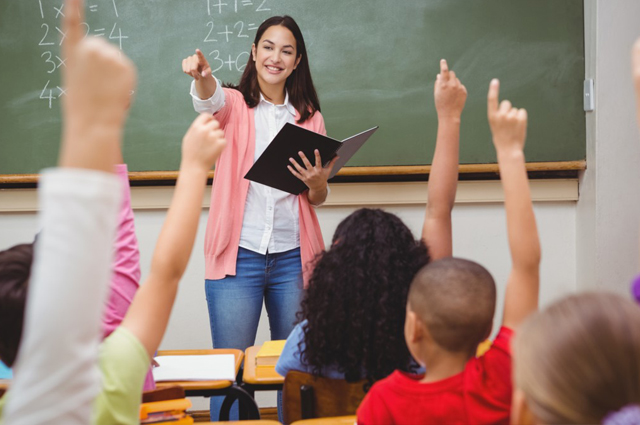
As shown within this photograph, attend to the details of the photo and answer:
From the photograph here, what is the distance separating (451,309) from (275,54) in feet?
5.22

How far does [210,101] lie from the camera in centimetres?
242

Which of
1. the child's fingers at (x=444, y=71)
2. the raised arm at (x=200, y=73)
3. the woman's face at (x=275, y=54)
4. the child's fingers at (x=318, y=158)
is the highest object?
the woman's face at (x=275, y=54)

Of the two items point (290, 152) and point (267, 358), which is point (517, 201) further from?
point (290, 152)

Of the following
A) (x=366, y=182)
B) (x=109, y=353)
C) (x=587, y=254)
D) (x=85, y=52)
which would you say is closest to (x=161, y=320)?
(x=109, y=353)

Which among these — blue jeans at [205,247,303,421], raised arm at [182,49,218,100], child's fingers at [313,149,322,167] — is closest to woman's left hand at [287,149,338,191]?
child's fingers at [313,149,322,167]

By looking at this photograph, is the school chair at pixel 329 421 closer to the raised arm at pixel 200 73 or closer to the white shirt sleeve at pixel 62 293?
the white shirt sleeve at pixel 62 293

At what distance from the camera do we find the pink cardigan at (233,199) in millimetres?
2482

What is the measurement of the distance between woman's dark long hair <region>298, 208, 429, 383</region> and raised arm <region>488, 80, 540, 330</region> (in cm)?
33

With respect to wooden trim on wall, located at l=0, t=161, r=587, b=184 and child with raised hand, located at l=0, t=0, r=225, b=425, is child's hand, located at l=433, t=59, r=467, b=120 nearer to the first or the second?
child with raised hand, located at l=0, t=0, r=225, b=425

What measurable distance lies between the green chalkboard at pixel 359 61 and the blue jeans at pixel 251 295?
0.82 metres

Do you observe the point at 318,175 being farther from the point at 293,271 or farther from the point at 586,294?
the point at 586,294

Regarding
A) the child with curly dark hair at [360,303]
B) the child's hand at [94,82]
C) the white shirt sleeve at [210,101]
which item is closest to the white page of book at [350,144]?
the white shirt sleeve at [210,101]

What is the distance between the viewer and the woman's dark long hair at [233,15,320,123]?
2594mm

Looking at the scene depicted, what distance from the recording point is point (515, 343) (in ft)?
2.66
